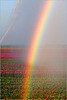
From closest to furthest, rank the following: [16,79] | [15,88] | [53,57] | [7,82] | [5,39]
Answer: [15,88] < [7,82] < [16,79] < [53,57] < [5,39]

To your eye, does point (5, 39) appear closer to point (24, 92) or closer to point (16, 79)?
point (16, 79)

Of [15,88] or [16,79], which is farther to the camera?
[16,79]

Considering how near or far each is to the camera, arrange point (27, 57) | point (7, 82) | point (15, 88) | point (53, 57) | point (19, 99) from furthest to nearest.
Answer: point (53, 57) < point (27, 57) < point (7, 82) < point (15, 88) < point (19, 99)

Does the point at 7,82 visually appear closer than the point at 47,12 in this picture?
Yes

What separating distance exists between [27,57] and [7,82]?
10.9ft

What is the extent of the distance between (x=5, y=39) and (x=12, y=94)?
6.28 m

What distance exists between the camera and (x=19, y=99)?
8.05 ft

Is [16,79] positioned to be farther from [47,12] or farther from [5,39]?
[5,39]

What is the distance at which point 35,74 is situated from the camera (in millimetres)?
4117

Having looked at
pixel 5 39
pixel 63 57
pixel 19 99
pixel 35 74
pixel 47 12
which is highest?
pixel 47 12

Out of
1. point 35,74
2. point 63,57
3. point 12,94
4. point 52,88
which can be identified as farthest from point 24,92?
point 63,57

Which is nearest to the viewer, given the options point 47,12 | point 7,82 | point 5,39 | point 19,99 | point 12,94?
point 19,99

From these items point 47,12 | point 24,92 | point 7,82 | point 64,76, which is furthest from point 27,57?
point 24,92

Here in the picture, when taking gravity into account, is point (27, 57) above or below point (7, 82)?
above
